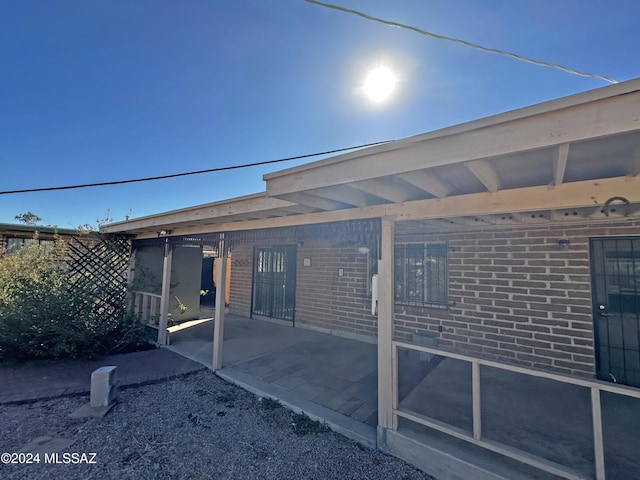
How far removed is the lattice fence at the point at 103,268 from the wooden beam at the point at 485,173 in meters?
7.15

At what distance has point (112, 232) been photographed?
699 centimetres

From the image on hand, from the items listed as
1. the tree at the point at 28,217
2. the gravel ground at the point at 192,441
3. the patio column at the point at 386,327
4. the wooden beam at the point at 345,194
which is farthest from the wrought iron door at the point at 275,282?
the tree at the point at 28,217

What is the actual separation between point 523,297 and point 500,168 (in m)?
3.61

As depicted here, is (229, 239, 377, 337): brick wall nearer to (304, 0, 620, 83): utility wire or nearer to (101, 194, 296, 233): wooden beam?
(101, 194, 296, 233): wooden beam

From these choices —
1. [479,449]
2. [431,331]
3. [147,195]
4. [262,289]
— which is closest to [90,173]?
[147,195]

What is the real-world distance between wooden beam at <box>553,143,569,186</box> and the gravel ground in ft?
8.73

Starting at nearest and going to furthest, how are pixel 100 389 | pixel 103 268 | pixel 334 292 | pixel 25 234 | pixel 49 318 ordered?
pixel 100 389, pixel 49 318, pixel 103 268, pixel 334 292, pixel 25 234

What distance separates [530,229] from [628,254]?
115cm

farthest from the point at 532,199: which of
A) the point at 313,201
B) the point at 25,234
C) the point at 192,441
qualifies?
the point at 25,234

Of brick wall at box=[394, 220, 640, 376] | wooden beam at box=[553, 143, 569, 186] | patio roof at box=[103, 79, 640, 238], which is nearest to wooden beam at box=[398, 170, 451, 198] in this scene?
patio roof at box=[103, 79, 640, 238]

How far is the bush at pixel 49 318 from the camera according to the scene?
490 cm

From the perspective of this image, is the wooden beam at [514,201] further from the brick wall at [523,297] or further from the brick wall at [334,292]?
the brick wall at [334,292]

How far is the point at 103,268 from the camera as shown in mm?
6941

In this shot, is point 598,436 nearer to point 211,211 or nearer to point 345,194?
point 345,194
